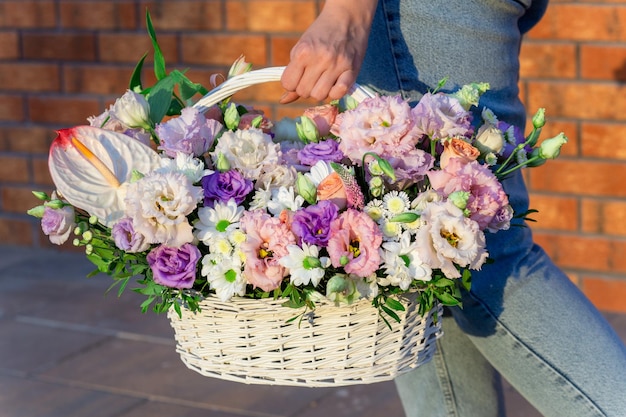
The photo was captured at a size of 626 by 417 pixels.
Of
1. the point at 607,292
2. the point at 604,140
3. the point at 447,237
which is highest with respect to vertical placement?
the point at 447,237

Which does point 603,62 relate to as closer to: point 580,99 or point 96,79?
point 580,99

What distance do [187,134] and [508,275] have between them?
0.61 meters

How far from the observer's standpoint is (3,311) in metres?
4.02

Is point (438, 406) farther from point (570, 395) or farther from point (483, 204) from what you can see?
point (483, 204)

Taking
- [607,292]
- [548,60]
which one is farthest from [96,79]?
[607,292]

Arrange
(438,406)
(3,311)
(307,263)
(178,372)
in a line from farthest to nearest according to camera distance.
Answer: (3,311), (178,372), (438,406), (307,263)

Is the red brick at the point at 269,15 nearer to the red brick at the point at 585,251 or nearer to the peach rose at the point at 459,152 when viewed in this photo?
the red brick at the point at 585,251

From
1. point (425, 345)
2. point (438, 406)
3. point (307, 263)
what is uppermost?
point (307, 263)

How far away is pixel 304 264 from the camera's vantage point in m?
1.47

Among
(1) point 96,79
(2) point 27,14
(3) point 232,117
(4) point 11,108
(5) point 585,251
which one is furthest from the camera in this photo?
(4) point 11,108

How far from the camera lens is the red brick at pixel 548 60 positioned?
356 centimetres

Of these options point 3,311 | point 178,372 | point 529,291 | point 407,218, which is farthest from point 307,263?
point 3,311

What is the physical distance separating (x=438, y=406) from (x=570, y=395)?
37 cm

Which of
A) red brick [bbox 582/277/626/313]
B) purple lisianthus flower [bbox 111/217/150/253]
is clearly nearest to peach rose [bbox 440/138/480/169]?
purple lisianthus flower [bbox 111/217/150/253]
